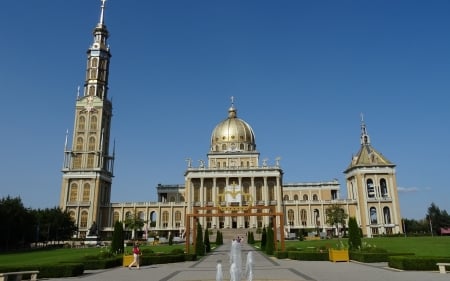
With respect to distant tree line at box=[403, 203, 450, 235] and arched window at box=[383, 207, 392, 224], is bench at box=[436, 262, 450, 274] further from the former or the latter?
distant tree line at box=[403, 203, 450, 235]

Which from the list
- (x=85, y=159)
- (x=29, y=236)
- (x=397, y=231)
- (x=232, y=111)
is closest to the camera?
(x=29, y=236)

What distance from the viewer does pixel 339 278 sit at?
52.4ft

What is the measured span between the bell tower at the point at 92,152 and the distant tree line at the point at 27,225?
12.0 m

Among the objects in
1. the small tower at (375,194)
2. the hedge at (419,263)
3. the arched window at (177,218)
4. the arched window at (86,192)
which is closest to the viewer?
the hedge at (419,263)

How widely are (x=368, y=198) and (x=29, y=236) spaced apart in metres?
68.2

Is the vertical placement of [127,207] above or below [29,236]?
above

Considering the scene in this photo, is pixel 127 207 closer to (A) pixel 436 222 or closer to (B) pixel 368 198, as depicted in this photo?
(B) pixel 368 198

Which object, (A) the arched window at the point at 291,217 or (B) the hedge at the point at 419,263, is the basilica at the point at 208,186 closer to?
(A) the arched window at the point at 291,217

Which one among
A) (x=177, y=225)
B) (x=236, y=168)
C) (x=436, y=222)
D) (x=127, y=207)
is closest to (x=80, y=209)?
(x=127, y=207)

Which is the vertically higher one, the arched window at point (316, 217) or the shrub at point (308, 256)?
the arched window at point (316, 217)

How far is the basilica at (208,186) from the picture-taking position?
82750 millimetres

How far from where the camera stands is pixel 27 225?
54.2 m

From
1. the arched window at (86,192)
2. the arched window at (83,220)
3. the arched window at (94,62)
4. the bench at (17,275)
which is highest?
the arched window at (94,62)

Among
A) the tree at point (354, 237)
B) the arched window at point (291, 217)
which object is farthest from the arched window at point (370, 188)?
the tree at point (354, 237)
